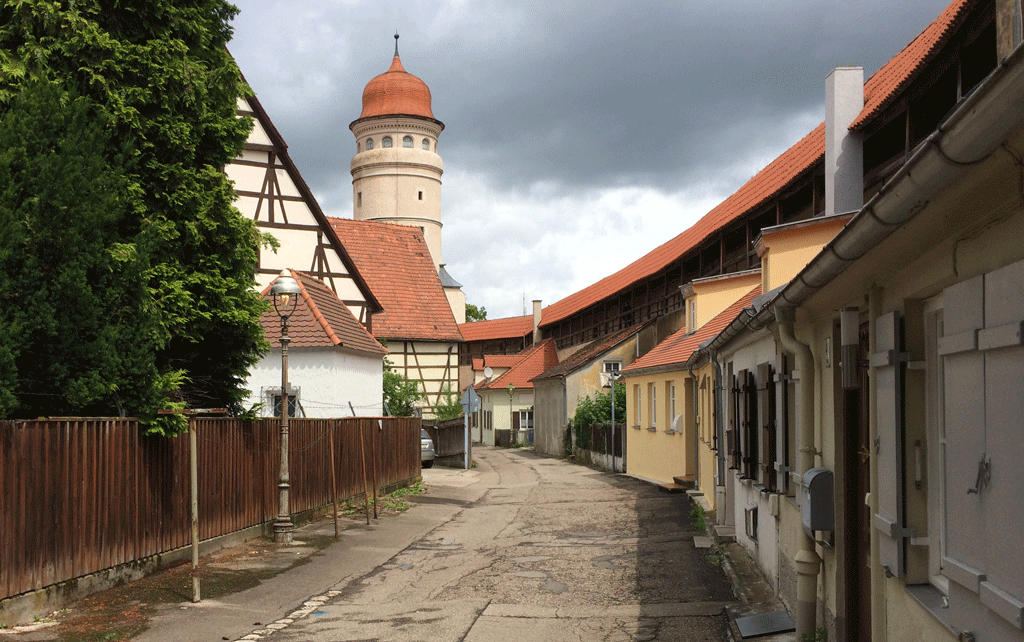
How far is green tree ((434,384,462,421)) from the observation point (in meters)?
42.1

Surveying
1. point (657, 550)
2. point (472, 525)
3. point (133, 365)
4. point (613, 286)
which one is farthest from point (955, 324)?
point (613, 286)

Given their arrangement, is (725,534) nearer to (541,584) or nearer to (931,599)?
(541,584)

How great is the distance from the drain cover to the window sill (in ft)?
10.5

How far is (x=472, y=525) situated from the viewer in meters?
17.5

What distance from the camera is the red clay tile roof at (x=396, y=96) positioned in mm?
72062

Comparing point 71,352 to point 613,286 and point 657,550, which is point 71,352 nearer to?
point 657,550

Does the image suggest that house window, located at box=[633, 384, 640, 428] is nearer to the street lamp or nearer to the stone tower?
the street lamp

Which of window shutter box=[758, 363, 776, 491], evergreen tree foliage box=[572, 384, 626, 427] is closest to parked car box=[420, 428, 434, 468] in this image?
evergreen tree foliage box=[572, 384, 626, 427]

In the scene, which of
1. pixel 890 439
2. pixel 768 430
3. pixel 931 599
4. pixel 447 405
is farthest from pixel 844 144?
pixel 447 405

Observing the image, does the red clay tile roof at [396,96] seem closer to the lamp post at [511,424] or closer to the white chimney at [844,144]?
the lamp post at [511,424]

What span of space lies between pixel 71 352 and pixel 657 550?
7.67 m

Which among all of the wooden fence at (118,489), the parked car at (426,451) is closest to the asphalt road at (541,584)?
the wooden fence at (118,489)

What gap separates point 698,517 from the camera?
1692 centimetres

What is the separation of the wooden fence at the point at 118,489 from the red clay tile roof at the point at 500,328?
5448cm
